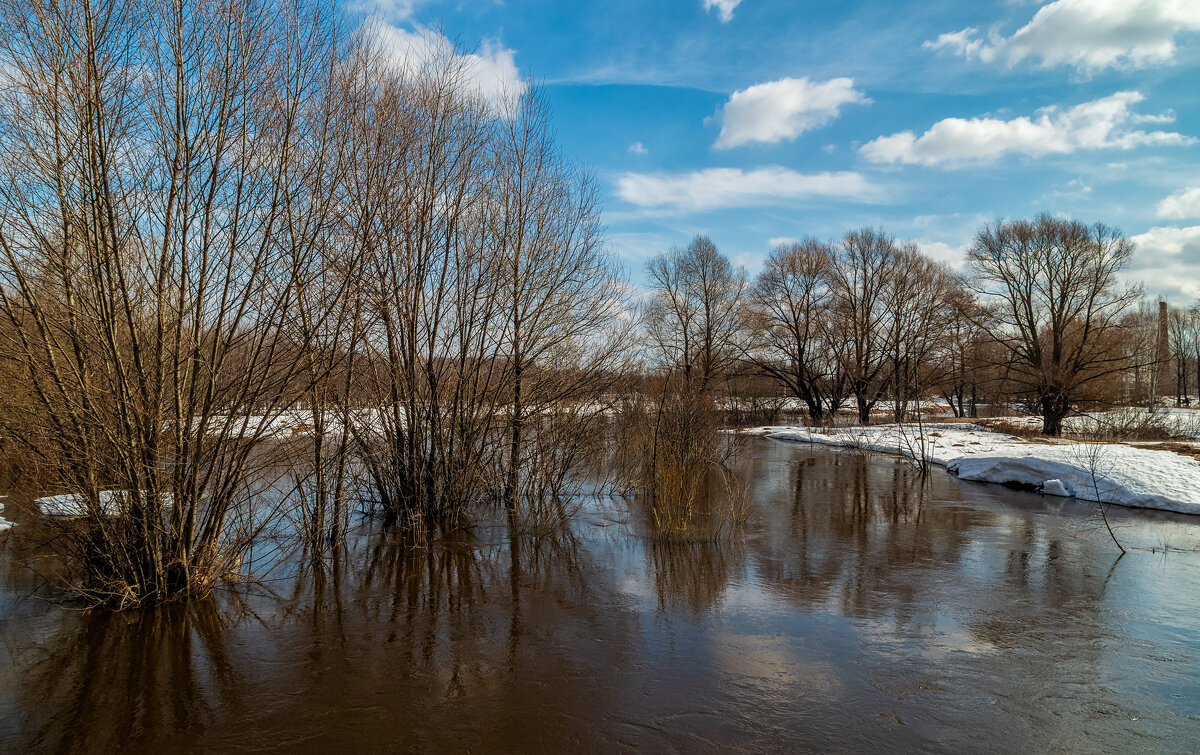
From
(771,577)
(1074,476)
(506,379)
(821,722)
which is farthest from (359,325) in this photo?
(1074,476)

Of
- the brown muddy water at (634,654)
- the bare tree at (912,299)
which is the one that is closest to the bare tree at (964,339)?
the bare tree at (912,299)

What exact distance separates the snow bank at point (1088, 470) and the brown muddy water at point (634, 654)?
428 centimetres

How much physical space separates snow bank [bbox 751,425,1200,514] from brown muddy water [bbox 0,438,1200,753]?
14.1 feet

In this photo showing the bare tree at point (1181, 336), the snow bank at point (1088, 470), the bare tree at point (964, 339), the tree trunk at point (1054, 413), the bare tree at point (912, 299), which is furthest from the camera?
the bare tree at point (1181, 336)

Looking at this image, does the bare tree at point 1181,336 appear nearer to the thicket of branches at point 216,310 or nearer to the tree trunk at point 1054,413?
the tree trunk at point 1054,413

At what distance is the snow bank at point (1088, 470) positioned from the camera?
12.4 m

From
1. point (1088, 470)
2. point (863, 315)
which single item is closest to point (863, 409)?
point (863, 315)

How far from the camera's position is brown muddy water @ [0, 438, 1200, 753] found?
162 inches

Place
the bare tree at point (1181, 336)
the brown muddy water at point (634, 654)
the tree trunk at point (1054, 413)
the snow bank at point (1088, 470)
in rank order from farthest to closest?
the bare tree at point (1181, 336), the tree trunk at point (1054, 413), the snow bank at point (1088, 470), the brown muddy water at point (634, 654)

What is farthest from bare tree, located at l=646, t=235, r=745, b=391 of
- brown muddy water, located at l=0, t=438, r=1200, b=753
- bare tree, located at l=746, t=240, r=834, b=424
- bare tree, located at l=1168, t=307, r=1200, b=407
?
bare tree, located at l=1168, t=307, r=1200, b=407

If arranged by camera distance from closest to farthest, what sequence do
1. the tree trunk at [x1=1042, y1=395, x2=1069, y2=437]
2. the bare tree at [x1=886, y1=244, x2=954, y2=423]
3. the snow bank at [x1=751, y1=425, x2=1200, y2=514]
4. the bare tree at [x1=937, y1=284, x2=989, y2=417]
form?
the snow bank at [x1=751, y1=425, x2=1200, y2=514] < the tree trunk at [x1=1042, y1=395, x2=1069, y2=437] < the bare tree at [x1=937, y1=284, x2=989, y2=417] < the bare tree at [x1=886, y1=244, x2=954, y2=423]

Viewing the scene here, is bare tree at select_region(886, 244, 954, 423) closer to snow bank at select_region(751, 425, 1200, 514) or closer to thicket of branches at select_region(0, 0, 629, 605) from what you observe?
snow bank at select_region(751, 425, 1200, 514)

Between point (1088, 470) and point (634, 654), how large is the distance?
13.5 meters

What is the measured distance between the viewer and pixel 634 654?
5348mm
